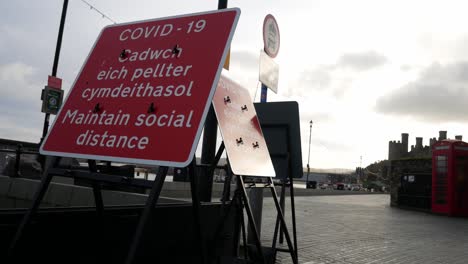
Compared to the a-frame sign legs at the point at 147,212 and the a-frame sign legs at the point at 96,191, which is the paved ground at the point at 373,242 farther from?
the a-frame sign legs at the point at 147,212

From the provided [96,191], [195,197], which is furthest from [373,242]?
[96,191]

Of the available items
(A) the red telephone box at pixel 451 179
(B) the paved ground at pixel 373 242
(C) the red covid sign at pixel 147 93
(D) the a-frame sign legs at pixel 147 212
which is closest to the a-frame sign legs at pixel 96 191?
(C) the red covid sign at pixel 147 93

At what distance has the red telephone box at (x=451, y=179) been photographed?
13.7 m

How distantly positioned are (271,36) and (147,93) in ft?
12.5

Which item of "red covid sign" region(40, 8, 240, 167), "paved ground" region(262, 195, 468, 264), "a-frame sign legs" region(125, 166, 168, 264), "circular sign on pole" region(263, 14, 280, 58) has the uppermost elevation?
"circular sign on pole" region(263, 14, 280, 58)

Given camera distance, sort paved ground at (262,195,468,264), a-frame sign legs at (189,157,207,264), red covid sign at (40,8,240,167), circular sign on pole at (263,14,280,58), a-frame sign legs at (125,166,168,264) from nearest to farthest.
A: 1. a-frame sign legs at (125,166,168,264)
2. red covid sign at (40,8,240,167)
3. a-frame sign legs at (189,157,207,264)
4. paved ground at (262,195,468,264)
5. circular sign on pole at (263,14,280,58)

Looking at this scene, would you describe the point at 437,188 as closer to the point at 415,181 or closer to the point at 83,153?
the point at 415,181

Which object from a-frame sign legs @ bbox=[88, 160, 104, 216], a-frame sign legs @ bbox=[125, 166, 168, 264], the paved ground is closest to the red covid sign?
a-frame sign legs @ bbox=[125, 166, 168, 264]

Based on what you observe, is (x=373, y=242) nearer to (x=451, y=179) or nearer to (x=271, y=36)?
(x=271, y=36)

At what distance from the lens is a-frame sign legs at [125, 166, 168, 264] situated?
2086 mm

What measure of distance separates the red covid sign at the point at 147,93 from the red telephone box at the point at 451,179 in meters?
13.4

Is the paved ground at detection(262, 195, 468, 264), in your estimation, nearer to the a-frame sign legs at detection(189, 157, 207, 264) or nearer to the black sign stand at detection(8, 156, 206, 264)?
the a-frame sign legs at detection(189, 157, 207, 264)

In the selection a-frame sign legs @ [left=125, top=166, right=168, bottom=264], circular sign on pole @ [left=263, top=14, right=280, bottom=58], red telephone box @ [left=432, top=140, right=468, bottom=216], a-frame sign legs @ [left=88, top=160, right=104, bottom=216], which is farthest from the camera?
red telephone box @ [left=432, top=140, right=468, bottom=216]

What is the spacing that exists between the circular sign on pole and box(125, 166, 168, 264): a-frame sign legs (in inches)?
151
